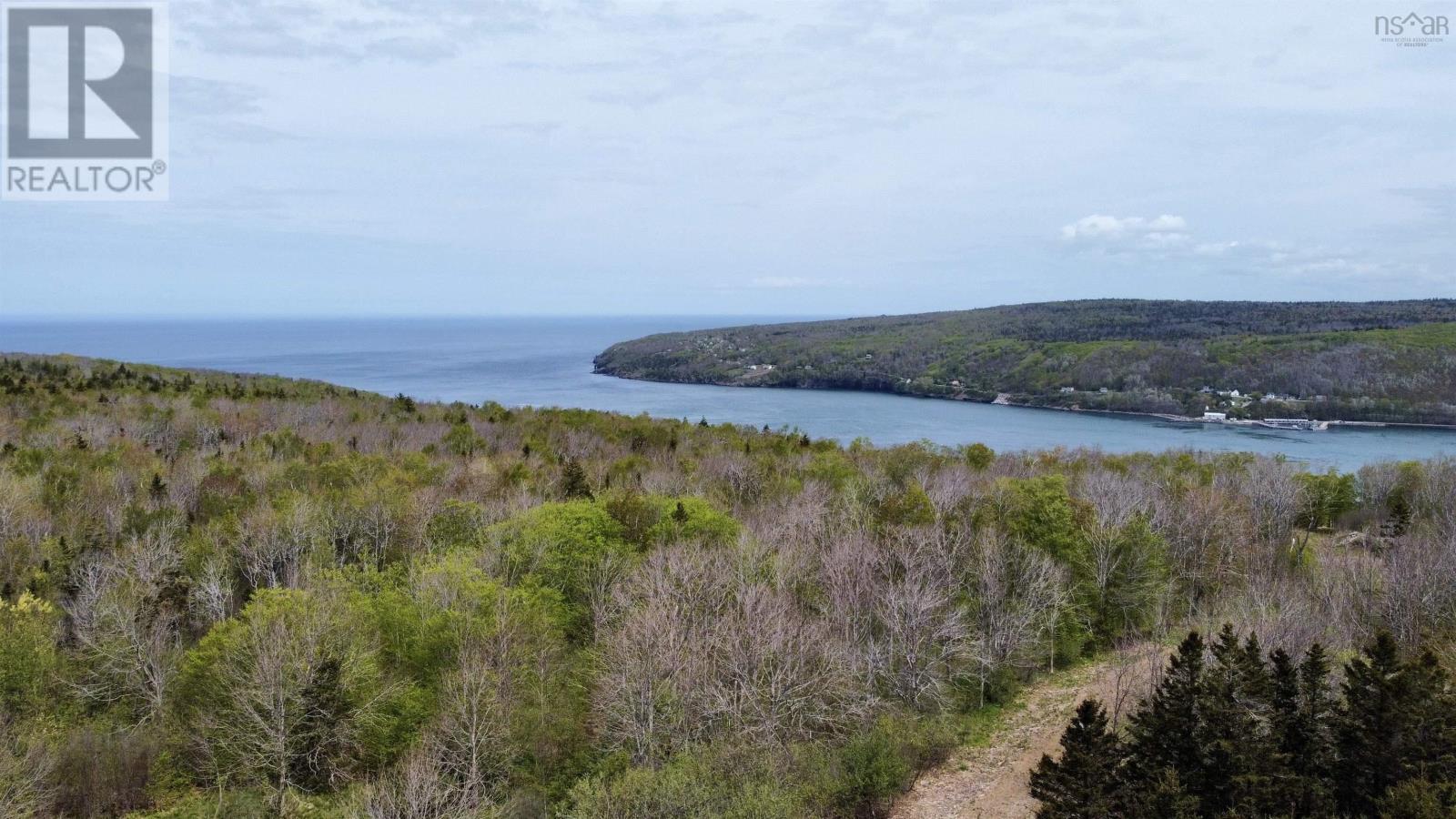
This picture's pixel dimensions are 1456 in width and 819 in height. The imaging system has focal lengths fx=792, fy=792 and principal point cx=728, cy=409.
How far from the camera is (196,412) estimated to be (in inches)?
2114

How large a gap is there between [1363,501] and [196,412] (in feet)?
243

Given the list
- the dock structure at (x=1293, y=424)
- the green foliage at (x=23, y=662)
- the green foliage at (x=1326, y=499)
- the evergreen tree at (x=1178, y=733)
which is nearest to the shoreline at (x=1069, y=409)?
the dock structure at (x=1293, y=424)

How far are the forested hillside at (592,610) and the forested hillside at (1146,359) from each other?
2811 inches

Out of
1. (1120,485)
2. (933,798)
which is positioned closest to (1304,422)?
(1120,485)

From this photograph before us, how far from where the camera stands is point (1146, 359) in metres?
127

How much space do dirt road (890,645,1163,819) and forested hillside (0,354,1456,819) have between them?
82 centimetres

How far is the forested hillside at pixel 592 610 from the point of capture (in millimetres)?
18656

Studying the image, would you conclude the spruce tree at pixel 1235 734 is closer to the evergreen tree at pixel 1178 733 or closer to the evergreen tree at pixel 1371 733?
the evergreen tree at pixel 1178 733

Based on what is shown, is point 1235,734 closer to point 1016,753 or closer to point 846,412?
point 1016,753

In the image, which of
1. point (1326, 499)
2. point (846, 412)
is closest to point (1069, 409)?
point (846, 412)

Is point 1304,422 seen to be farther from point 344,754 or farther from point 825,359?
point 344,754

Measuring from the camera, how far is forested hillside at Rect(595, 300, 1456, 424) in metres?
104

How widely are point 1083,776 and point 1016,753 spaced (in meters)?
7.83

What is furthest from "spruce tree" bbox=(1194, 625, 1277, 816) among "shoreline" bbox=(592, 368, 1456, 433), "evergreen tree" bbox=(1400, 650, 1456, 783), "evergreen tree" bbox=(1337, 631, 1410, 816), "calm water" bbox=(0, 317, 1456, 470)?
"shoreline" bbox=(592, 368, 1456, 433)
